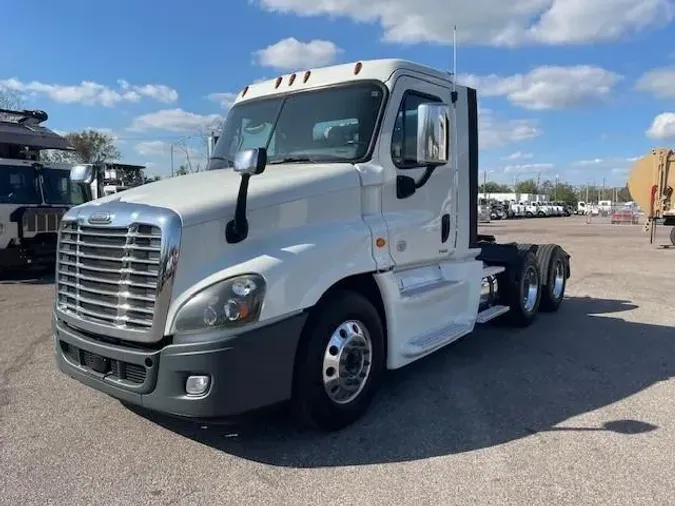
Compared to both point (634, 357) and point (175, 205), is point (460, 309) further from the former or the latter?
point (175, 205)

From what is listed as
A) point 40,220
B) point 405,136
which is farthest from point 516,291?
point 40,220

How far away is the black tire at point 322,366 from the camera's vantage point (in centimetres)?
408

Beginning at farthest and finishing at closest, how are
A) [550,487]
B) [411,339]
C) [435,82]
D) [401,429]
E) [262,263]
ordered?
[435,82] → [411,339] → [401,429] → [262,263] → [550,487]

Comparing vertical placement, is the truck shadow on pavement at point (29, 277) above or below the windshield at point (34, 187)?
below

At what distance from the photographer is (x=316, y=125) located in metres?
4.99

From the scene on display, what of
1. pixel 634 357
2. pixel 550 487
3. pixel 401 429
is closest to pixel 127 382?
pixel 401 429

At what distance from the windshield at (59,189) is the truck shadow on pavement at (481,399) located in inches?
390

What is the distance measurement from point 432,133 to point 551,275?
4738mm

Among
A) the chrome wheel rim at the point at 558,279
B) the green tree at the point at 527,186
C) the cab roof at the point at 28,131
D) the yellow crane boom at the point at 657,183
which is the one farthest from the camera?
the green tree at the point at 527,186

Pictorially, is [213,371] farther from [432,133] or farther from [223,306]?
[432,133]

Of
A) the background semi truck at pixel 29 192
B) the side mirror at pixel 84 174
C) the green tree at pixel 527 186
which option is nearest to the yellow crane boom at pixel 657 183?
the background semi truck at pixel 29 192

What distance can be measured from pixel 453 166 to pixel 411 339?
1786 mm

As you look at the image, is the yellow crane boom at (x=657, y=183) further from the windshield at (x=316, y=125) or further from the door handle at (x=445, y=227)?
the windshield at (x=316, y=125)

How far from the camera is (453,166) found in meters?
5.82
